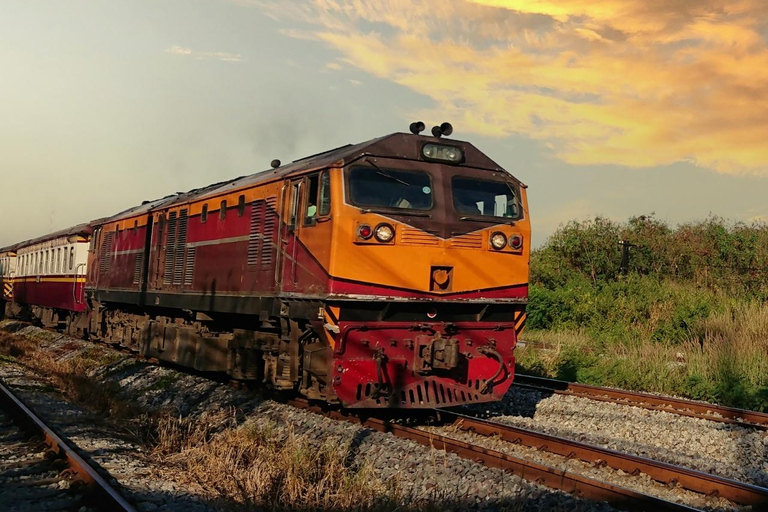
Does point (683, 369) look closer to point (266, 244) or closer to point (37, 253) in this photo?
point (266, 244)

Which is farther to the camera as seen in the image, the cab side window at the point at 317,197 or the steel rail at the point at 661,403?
the steel rail at the point at 661,403

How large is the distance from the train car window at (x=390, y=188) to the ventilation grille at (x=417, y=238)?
1.07ft

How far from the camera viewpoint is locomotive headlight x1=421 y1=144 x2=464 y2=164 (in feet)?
31.1

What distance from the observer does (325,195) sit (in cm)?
902

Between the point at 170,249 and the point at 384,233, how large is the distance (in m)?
6.99

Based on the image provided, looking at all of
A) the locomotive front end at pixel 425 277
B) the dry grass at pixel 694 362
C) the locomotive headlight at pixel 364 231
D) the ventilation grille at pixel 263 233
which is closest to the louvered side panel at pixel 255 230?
the ventilation grille at pixel 263 233

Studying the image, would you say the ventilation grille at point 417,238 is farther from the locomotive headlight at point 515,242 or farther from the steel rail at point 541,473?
the steel rail at point 541,473

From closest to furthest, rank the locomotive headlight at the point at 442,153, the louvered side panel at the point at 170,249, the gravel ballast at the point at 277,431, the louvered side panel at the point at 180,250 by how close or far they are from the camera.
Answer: the gravel ballast at the point at 277,431 → the locomotive headlight at the point at 442,153 → the louvered side panel at the point at 180,250 → the louvered side panel at the point at 170,249

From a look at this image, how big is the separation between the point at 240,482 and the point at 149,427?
10.1ft

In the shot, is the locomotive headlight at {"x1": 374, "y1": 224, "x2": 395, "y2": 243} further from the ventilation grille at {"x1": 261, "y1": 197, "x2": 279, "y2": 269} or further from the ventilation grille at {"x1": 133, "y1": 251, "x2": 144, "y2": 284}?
the ventilation grille at {"x1": 133, "y1": 251, "x2": 144, "y2": 284}

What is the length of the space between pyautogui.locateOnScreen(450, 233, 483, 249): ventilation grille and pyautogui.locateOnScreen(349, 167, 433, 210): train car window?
0.54 m

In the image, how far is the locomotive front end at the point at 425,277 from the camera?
8.69 m

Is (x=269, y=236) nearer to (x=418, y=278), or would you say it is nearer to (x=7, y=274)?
(x=418, y=278)

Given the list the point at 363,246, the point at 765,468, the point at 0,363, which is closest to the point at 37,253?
the point at 0,363
